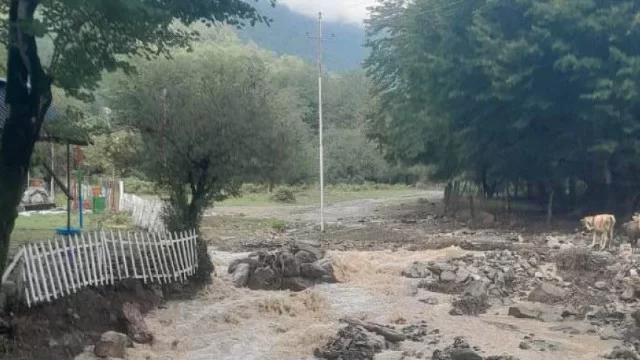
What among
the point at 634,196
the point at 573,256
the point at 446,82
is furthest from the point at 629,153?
the point at 573,256

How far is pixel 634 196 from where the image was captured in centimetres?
2981

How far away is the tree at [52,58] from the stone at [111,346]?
5.84ft

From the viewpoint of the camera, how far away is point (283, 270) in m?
17.8

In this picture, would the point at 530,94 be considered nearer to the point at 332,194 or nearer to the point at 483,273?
the point at 483,273

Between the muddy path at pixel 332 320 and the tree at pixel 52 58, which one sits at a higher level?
the tree at pixel 52 58

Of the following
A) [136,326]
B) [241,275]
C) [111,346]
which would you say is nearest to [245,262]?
[241,275]

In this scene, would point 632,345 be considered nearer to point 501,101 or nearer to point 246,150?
point 246,150

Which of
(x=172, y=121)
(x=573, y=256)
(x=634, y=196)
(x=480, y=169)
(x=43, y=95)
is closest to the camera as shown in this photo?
(x=43, y=95)

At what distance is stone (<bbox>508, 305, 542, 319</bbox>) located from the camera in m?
14.9

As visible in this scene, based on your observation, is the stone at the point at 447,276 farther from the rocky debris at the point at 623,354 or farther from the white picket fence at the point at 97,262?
the rocky debris at the point at 623,354

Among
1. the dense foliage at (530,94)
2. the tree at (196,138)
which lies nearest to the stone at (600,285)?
the tree at (196,138)

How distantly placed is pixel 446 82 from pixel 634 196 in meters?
8.89

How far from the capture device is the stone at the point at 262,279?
17484 millimetres

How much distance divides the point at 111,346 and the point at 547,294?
Answer: 32.0 feet
